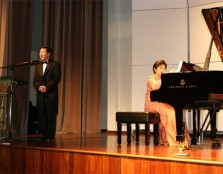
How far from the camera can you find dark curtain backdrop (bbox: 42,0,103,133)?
7882 millimetres

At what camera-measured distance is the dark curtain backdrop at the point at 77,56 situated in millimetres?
7882

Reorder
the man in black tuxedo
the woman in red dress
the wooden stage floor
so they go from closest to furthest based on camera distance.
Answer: the wooden stage floor → the woman in red dress → the man in black tuxedo

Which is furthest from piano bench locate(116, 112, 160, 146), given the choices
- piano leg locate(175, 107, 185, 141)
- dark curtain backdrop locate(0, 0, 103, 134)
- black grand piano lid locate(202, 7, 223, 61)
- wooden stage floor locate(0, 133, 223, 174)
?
dark curtain backdrop locate(0, 0, 103, 134)

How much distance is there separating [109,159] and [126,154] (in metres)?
0.21

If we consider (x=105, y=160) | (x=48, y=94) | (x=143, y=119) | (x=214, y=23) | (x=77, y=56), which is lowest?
(x=105, y=160)

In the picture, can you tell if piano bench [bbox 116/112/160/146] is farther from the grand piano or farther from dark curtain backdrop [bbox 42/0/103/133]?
dark curtain backdrop [bbox 42/0/103/133]

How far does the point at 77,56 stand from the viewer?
26.3 ft

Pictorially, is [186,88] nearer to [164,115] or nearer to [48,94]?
[164,115]

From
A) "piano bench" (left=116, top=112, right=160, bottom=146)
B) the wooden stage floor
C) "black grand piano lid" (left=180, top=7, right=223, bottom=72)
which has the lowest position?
the wooden stage floor

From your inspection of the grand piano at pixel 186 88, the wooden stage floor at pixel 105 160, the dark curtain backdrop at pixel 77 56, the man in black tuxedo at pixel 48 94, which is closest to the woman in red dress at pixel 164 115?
the wooden stage floor at pixel 105 160

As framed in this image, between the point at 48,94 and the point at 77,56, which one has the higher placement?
the point at 77,56

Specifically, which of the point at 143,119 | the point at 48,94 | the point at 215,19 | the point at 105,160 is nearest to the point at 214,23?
the point at 215,19

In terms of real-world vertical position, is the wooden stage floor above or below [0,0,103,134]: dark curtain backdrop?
below

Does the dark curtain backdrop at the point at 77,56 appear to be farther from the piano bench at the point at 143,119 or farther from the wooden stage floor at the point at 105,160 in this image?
the wooden stage floor at the point at 105,160
